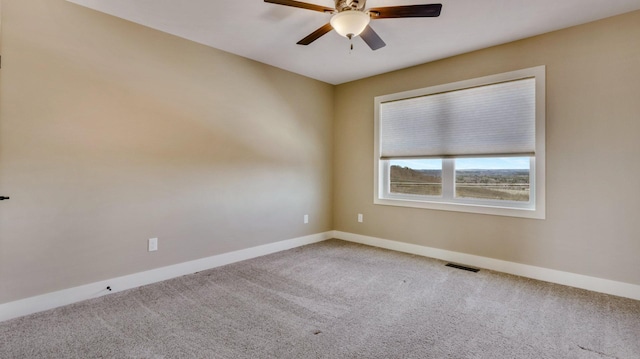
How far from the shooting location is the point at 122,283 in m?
2.69

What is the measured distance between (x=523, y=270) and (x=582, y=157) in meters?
1.24

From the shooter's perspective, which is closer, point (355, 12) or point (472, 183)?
point (355, 12)

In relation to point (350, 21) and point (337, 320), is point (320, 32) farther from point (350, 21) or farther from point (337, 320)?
point (337, 320)

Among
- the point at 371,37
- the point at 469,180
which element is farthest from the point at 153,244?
the point at 469,180

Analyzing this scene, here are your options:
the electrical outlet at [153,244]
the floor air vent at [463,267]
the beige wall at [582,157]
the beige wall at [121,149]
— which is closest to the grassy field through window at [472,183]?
the beige wall at [582,157]

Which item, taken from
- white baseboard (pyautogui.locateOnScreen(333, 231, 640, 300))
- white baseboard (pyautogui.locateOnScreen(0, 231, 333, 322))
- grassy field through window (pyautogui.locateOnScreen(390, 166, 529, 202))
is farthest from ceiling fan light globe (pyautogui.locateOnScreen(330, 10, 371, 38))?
white baseboard (pyautogui.locateOnScreen(333, 231, 640, 300))

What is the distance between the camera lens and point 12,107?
2.19 m

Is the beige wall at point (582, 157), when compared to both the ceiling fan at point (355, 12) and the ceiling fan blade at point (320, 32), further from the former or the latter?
the ceiling fan blade at point (320, 32)

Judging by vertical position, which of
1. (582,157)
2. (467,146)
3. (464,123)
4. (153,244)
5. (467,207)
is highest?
(464,123)

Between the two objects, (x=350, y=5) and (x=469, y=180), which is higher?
(x=350, y=5)

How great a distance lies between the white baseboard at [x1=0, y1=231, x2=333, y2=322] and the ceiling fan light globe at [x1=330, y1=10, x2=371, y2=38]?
2674mm

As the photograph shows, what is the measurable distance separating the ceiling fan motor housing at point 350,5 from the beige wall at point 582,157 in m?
1.93

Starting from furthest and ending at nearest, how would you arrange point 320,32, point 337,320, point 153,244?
point 153,244, point 320,32, point 337,320

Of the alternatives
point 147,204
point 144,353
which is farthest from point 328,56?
point 144,353
